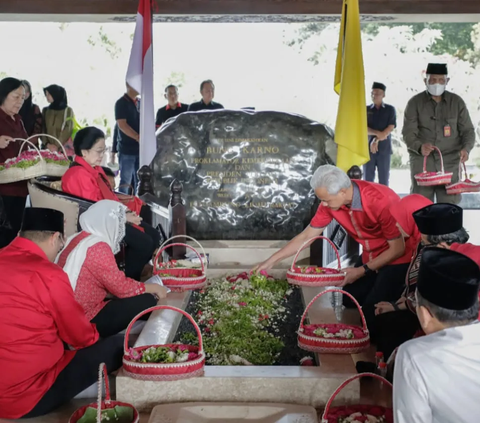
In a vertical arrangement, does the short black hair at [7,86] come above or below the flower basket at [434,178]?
above

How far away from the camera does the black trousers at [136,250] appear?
4.95 metres

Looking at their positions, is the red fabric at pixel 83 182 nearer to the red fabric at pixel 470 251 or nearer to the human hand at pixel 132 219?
the human hand at pixel 132 219

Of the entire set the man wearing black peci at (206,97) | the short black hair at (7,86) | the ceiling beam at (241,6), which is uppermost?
the ceiling beam at (241,6)

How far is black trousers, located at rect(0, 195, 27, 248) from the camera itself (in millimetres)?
5331

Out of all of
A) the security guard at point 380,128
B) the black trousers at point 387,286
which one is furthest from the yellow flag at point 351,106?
the security guard at point 380,128

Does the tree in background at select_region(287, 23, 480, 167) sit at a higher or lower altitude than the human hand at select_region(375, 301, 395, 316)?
higher

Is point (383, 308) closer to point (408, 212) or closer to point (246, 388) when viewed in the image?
point (408, 212)

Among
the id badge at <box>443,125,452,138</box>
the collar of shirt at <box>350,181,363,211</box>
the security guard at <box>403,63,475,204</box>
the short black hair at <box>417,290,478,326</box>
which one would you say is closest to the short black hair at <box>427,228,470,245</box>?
the collar of shirt at <box>350,181,363,211</box>

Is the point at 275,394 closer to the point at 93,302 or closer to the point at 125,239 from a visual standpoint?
the point at 93,302

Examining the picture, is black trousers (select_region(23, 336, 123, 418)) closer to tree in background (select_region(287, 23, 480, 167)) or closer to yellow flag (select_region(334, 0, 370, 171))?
yellow flag (select_region(334, 0, 370, 171))

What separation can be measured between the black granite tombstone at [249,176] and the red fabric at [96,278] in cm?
251

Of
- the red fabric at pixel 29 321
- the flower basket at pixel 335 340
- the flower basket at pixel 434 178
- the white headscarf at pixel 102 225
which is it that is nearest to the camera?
the red fabric at pixel 29 321

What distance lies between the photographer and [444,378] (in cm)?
187

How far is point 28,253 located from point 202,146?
343cm
